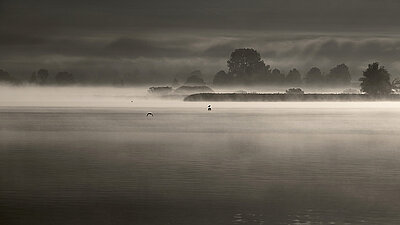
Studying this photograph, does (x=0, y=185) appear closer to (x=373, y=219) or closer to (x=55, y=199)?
(x=55, y=199)

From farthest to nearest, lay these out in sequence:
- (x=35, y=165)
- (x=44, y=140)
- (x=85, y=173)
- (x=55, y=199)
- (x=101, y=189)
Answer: (x=44, y=140) → (x=35, y=165) → (x=85, y=173) → (x=101, y=189) → (x=55, y=199)

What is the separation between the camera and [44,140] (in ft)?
228

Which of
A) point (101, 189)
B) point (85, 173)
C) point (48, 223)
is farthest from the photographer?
point (85, 173)

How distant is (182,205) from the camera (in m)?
31.5

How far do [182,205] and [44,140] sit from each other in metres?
Result: 39.7

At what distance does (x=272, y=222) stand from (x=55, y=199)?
9.00m

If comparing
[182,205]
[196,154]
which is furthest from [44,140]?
[182,205]

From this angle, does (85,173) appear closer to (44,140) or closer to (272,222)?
(272,222)

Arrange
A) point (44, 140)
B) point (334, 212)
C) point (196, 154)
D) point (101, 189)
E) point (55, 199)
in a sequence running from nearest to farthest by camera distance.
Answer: point (334, 212)
point (55, 199)
point (101, 189)
point (196, 154)
point (44, 140)

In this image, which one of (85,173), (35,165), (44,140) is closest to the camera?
(85,173)

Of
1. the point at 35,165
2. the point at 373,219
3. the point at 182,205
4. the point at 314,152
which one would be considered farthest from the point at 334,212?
the point at 314,152

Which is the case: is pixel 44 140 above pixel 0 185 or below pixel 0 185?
above

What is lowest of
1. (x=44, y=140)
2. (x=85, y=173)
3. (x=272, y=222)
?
(x=272, y=222)

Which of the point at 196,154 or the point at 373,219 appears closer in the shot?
the point at 373,219
